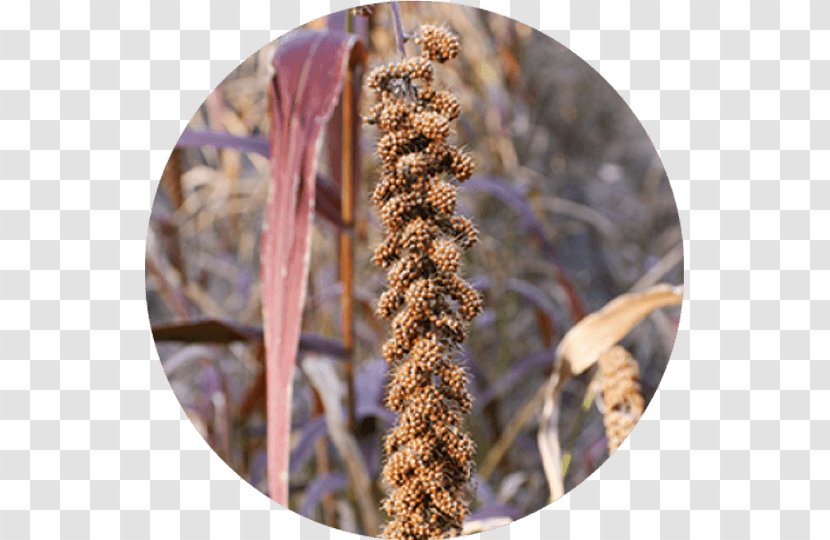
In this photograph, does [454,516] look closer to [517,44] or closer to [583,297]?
[583,297]

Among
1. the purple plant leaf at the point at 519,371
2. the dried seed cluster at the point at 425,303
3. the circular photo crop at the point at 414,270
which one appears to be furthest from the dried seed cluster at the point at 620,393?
the dried seed cluster at the point at 425,303

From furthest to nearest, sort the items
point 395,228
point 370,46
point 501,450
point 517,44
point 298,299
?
point 517,44
point 501,450
point 370,46
point 298,299
point 395,228

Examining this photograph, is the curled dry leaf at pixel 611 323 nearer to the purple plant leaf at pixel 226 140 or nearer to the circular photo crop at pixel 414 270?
the circular photo crop at pixel 414 270

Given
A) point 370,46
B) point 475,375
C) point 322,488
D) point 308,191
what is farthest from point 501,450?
point 370,46

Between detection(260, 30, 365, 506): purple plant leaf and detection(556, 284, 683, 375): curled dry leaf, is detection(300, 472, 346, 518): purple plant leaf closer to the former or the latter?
detection(260, 30, 365, 506): purple plant leaf

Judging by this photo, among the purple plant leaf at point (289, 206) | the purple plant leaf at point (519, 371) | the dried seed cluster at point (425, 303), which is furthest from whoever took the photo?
the purple plant leaf at point (519, 371)

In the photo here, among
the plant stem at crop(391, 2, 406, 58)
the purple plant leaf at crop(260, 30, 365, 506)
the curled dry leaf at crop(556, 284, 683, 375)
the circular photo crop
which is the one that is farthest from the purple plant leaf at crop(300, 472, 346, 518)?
the plant stem at crop(391, 2, 406, 58)

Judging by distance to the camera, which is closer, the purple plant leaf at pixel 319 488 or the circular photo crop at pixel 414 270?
the circular photo crop at pixel 414 270
